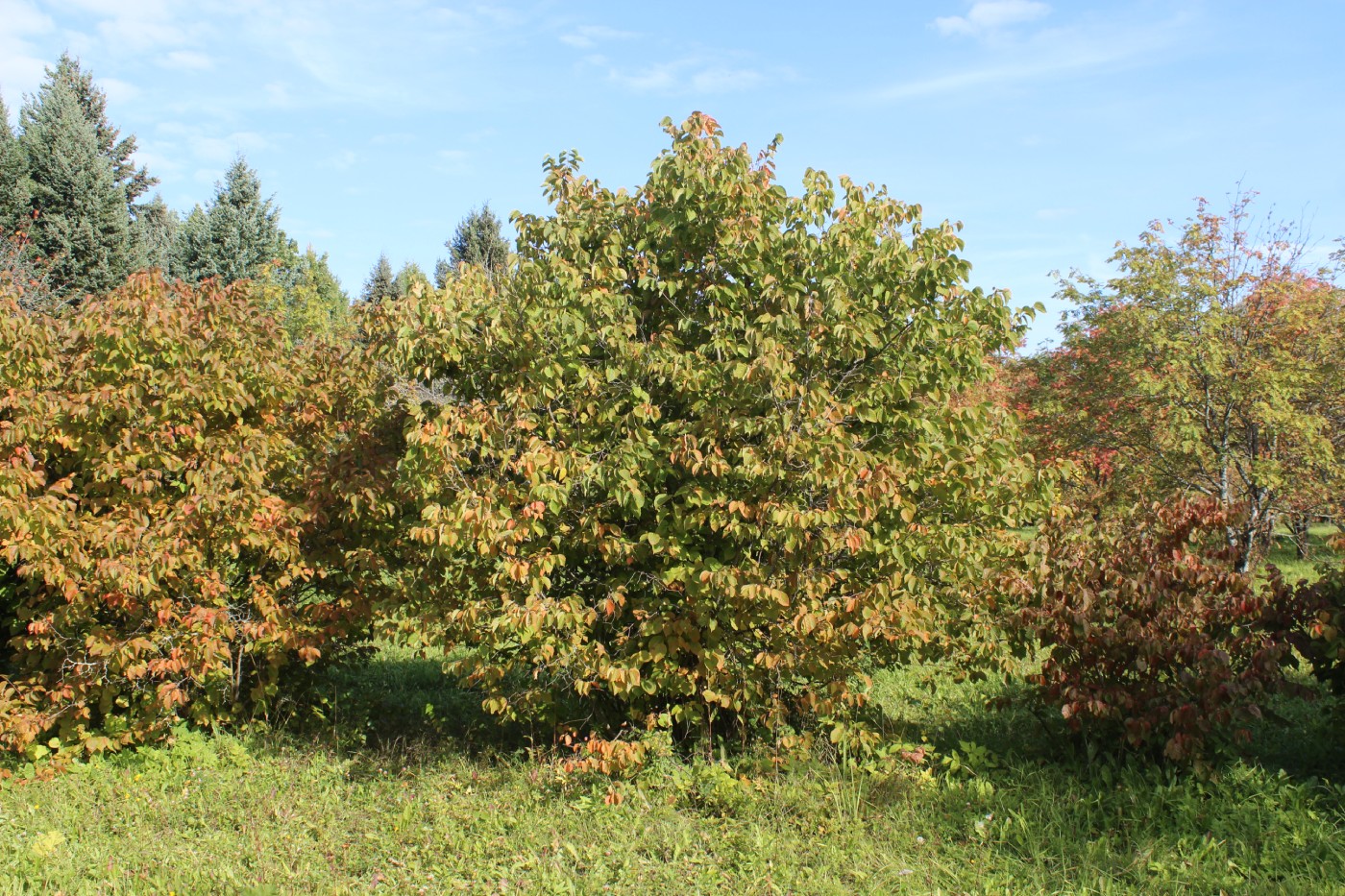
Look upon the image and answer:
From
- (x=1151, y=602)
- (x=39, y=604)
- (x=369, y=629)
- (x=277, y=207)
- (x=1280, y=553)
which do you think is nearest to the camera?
(x=1151, y=602)

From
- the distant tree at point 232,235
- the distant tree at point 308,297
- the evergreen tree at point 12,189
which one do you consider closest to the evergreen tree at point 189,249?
the distant tree at point 232,235

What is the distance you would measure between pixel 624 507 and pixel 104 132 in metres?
28.9

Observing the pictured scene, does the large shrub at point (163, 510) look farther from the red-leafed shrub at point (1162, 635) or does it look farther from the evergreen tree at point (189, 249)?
the evergreen tree at point (189, 249)

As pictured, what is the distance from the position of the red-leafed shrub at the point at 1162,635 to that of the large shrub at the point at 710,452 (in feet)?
1.54

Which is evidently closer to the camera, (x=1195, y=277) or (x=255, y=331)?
(x=255, y=331)

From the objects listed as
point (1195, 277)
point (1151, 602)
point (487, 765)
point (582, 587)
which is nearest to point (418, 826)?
point (487, 765)

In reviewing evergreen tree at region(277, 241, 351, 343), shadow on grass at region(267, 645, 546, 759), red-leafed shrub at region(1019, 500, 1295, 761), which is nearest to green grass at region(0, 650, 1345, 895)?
shadow on grass at region(267, 645, 546, 759)

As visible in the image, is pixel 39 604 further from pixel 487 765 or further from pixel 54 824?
pixel 487 765

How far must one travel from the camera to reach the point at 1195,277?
10328 mm

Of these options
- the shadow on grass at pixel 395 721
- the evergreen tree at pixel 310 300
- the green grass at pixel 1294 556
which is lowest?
the shadow on grass at pixel 395 721

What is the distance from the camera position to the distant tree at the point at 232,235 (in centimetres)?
2650

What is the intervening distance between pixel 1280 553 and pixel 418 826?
51.6 ft

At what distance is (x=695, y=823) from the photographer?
4.54 m

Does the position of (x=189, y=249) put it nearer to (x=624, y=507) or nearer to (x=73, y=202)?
(x=73, y=202)
